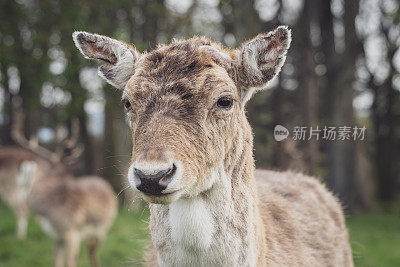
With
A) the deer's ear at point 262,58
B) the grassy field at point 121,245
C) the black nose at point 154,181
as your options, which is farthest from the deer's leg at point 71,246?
the black nose at point 154,181

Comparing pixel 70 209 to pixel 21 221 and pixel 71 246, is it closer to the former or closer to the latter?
pixel 71 246

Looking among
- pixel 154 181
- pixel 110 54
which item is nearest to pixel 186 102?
pixel 154 181

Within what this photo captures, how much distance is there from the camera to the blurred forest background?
11633 mm

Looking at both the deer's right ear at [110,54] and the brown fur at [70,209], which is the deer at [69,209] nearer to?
the brown fur at [70,209]

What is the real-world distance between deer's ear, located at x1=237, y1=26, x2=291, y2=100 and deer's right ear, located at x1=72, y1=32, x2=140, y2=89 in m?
0.75

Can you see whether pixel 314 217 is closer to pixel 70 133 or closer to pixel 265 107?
pixel 265 107

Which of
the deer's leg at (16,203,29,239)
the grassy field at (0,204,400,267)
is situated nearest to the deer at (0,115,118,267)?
the grassy field at (0,204,400,267)

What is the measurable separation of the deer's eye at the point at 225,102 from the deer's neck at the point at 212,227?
1.07 ft

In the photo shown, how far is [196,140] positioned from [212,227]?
515 millimetres

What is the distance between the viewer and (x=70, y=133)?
15.0 meters

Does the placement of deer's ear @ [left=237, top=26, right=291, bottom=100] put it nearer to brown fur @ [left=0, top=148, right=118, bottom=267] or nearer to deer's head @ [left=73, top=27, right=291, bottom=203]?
deer's head @ [left=73, top=27, right=291, bottom=203]

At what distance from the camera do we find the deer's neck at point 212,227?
2.40 meters

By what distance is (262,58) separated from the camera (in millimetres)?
2654

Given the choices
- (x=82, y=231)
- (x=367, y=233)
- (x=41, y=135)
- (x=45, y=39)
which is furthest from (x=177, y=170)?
(x=41, y=135)
